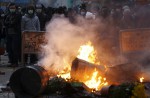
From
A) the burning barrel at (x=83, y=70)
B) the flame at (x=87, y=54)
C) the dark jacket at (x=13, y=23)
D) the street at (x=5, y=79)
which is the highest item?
the dark jacket at (x=13, y=23)

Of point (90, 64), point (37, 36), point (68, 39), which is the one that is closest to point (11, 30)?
point (37, 36)

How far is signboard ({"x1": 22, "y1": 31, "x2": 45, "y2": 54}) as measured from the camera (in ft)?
50.5

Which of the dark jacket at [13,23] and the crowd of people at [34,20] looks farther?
the dark jacket at [13,23]

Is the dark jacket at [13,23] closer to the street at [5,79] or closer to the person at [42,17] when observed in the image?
the street at [5,79]

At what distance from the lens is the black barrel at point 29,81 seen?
9852mm

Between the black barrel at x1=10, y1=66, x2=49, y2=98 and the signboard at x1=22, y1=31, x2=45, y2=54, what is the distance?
17.1 feet

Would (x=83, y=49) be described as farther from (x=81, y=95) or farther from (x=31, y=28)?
(x=31, y=28)

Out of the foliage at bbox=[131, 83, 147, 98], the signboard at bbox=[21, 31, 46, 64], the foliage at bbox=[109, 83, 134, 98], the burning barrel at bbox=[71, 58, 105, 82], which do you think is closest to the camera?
the foliage at bbox=[131, 83, 147, 98]

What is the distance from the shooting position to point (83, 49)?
37.9 feet

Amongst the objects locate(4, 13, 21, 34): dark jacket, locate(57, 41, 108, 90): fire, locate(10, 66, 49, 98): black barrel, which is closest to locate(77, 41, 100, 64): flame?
locate(57, 41, 108, 90): fire

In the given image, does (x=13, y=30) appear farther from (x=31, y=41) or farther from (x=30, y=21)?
(x=31, y=41)

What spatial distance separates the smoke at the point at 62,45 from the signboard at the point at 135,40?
37.3 inches

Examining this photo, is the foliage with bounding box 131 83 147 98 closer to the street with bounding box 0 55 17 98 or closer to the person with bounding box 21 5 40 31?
the street with bounding box 0 55 17 98

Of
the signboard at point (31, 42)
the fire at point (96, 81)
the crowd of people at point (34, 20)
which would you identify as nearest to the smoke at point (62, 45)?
the fire at point (96, 81)
